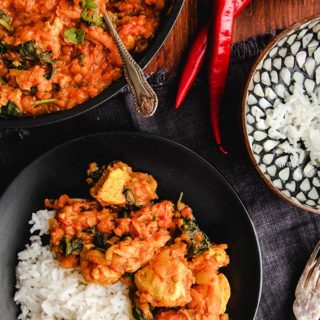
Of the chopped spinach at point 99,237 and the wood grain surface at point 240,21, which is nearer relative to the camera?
the chopped spinach at point 99,237

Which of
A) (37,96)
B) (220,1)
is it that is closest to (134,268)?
(37,96)

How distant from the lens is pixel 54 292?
10.4 ft

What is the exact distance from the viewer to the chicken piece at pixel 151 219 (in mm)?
3051

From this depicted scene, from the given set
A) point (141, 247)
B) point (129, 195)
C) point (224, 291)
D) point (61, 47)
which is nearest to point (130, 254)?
point (141, 247)

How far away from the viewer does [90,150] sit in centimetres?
319

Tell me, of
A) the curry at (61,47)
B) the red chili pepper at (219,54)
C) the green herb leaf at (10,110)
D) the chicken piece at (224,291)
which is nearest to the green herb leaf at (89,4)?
the curry at (61,47)

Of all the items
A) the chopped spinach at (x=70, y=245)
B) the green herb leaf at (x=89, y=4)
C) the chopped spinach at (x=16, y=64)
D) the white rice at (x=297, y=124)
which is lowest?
the chopped spinach at (x=70, y=245)

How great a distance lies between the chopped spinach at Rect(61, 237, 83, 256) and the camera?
10.1 feet

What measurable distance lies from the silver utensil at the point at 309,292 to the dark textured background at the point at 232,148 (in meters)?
0.07

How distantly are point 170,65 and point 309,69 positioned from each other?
2.49 feet

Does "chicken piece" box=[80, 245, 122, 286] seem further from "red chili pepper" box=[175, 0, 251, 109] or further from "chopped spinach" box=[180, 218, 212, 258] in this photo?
"red chili pepper" box=[175, 0, 251, 109]

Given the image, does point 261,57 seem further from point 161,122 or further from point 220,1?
point 161,122

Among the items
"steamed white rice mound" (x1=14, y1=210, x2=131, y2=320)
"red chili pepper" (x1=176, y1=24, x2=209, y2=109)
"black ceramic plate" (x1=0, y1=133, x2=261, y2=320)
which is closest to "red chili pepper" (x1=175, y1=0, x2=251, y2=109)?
"red chili pepper" (x1=176, y1=24, x2=209, y2=109)

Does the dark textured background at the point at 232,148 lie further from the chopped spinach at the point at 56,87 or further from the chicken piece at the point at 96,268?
the chicken piece at the point at 96,268
